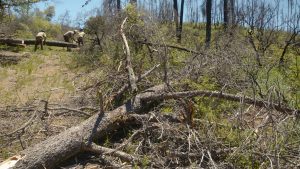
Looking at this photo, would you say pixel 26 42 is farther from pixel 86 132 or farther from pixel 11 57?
pixel 86 132

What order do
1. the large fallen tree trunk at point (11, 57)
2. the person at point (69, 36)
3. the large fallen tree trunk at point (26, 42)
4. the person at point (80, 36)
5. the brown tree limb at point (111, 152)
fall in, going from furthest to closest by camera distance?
the person at point (69, 36) < the person at point (80, 36) < the large fallen tree trunk at point (26, 42) < the large fallen tree trunk at point (11, 57) < the brown tree limb at point (111, 152)

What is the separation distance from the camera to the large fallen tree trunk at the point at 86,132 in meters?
4.65

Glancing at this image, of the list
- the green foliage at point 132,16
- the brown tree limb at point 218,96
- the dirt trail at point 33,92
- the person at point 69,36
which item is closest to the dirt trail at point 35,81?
the dirt trail at point 33,92

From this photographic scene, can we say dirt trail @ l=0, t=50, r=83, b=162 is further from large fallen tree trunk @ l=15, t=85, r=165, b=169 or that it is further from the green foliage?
the green foliage

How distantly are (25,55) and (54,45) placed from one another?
177 inches

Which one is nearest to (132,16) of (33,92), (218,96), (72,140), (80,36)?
(33,92)

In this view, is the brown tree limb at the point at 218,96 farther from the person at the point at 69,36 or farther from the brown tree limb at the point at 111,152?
the person at the point at 69,36

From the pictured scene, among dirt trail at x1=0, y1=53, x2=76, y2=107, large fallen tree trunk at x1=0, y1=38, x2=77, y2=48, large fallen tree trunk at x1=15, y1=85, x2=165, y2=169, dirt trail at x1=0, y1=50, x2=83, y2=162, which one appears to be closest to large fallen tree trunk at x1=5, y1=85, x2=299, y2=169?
large fallen tree trunk at x1=15, y1=85, x2=165, y2=169

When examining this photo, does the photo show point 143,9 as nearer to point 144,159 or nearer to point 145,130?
point 145,130

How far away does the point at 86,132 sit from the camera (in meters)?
5.19

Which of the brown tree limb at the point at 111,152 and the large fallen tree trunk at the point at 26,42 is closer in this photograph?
the brown tree limb at the point at 111,152

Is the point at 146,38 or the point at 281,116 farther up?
the point at 146,38

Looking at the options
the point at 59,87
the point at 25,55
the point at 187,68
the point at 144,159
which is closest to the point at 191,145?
Result: the point at 144,159

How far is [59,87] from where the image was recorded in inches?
372
